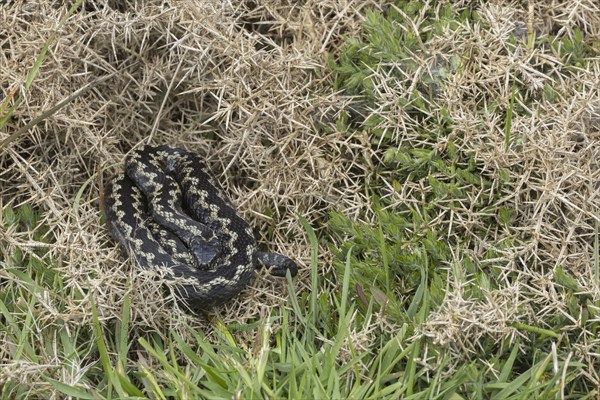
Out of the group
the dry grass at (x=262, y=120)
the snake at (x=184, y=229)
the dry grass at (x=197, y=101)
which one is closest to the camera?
the dry grass at (x=262, y=120)

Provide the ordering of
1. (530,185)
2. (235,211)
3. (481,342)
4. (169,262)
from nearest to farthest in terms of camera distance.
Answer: (481,342) → (530,185) → (169,262) → (235,211)

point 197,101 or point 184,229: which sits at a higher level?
point 197,101

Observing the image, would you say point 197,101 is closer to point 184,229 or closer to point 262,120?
point 262,120

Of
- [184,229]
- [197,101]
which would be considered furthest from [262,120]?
[184,229]

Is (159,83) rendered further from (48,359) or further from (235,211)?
(48,359)

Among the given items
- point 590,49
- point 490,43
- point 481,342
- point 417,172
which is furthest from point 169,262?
point 590,49
